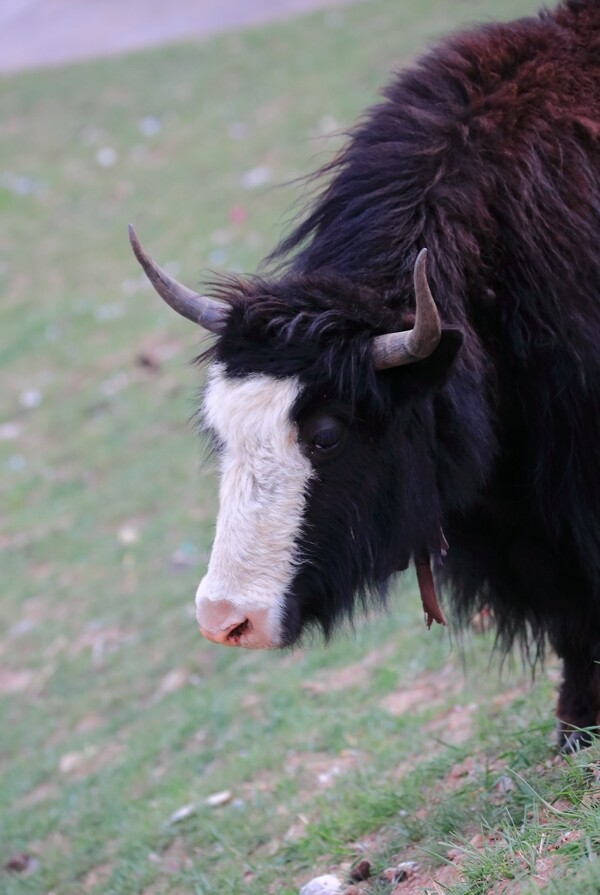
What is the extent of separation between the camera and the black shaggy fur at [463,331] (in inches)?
113

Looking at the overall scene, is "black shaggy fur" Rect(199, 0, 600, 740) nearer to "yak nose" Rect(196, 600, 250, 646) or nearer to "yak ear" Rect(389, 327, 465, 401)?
"yak ear" Rect(389, 327, 465, 401)

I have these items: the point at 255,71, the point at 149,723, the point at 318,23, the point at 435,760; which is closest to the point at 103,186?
the point at 255,71

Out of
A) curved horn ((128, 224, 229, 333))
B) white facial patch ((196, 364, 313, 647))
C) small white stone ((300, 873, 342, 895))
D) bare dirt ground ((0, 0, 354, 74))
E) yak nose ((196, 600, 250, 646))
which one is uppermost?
bare dirt ground ((0, 0, 354, 74))

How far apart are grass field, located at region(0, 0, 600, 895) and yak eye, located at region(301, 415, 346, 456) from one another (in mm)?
936

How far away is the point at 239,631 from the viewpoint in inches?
111

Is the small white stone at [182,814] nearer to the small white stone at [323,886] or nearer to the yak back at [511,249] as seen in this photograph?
the small white stone at [323,886]

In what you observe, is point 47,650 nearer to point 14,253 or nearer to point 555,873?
point 555,873

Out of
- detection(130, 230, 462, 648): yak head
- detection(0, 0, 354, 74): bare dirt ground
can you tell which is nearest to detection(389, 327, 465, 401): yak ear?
detection(130, 230, 462, 648): yak head

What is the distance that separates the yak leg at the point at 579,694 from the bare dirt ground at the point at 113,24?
1118 cm

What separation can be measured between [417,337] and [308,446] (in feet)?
1.29

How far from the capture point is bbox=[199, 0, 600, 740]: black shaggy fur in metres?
2.88

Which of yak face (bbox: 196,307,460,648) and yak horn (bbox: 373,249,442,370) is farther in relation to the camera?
yak face (bbox: 196,307,460,648)

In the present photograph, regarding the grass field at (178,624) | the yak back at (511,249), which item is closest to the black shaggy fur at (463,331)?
the yak back at (511,249)

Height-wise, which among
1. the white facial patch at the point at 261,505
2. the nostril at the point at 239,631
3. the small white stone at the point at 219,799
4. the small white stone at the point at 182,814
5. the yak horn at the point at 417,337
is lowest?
the small white stone at the point at 182,814
